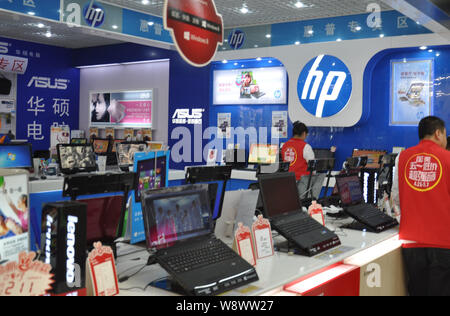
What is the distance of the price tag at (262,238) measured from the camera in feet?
7.82

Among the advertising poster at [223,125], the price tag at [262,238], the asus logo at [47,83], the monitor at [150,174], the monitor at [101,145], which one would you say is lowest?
the price tag at [262,238]

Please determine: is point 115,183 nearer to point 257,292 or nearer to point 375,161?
point 257,292

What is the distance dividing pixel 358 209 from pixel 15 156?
4.53 meters

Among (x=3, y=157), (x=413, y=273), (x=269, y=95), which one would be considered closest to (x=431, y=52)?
(x=269, y=95)

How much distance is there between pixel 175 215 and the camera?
205 centimetres

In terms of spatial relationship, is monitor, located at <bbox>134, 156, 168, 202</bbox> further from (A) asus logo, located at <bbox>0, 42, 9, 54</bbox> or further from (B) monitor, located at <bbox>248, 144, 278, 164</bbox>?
(A) asus logo, located at <bbox>0, 42, 9, 54</bbox>

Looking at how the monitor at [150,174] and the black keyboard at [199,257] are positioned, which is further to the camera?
the monitor at [150,174]

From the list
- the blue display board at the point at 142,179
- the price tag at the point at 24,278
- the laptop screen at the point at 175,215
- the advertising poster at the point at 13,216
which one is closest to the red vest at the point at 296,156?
the blue display board at the point at 142,179

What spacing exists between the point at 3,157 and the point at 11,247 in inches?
194

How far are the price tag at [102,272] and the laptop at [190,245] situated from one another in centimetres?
20

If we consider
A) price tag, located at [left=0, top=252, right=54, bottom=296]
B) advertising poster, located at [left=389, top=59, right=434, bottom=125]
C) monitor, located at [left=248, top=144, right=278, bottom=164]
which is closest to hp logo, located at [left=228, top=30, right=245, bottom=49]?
monitor, located at [left=248, top=144, right=278, bottom=164]

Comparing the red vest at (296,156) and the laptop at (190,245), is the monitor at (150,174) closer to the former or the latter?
the laptop at (190,245)

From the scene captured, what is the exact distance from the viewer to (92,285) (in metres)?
1.71

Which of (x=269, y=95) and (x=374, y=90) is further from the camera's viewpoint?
(x=269, y=95)
